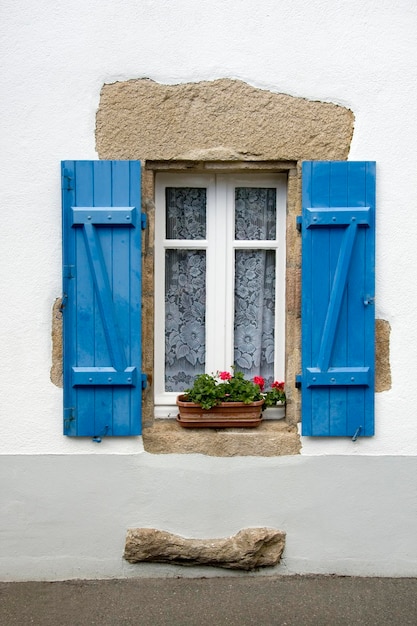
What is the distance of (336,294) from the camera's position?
3439mm

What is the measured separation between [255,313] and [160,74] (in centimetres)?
143

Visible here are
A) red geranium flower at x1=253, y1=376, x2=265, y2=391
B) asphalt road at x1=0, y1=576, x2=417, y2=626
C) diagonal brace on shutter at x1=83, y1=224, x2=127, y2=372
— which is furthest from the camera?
red geranium flower at x1=253, y1=376, x2=265, y2=391

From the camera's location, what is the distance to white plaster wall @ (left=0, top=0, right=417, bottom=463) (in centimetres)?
347

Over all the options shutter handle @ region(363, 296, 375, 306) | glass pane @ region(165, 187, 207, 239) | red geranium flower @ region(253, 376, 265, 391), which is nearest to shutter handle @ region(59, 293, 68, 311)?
glass pane @ region(165, 187, 207, 239)

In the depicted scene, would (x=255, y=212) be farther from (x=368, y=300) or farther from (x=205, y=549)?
(x=205, y=549)

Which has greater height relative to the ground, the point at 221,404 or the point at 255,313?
the point at 255,313

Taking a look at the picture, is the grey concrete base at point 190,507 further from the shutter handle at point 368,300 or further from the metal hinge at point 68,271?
the metal hinge at point 68,271

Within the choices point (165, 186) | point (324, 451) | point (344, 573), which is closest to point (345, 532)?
point (344, 573)

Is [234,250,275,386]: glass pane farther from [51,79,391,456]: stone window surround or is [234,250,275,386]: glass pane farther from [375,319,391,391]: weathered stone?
[375,319,391,391]: weathered stone

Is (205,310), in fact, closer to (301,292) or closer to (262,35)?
(301,292)

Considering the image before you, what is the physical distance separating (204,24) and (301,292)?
1538mm

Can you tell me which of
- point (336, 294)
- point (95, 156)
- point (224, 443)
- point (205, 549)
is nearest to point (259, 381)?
point (224, 443)

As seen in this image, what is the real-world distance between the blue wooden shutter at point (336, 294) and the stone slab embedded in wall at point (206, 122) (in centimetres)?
24

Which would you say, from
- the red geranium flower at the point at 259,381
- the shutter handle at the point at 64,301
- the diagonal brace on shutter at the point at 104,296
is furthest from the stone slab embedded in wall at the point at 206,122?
the red geranium flower at the point at 259,381
